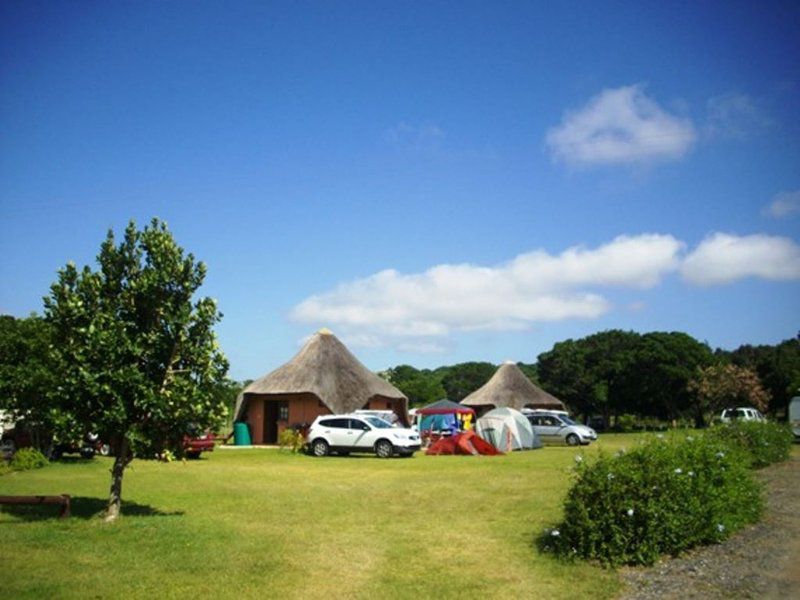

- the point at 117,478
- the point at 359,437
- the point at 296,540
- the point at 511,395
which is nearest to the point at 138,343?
the point at 117,478

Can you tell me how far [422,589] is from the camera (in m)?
7.32

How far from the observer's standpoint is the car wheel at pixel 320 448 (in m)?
25.5

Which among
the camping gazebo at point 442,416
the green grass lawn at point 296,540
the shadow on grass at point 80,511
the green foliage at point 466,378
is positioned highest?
the green foliage at point 466,378

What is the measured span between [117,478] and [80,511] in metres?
1.38

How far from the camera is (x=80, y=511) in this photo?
12.2 metres

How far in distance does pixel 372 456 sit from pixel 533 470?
27.0 feet

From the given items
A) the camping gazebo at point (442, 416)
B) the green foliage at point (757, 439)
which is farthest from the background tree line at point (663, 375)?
the green foliage at point (757, 439)

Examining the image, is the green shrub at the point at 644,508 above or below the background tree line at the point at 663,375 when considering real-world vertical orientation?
below

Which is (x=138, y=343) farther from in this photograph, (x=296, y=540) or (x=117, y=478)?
(x=296, y=540)

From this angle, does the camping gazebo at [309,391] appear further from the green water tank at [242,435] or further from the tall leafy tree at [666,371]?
the tall leafy tree at [666,371]

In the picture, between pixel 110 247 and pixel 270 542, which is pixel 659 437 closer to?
pixel 270 542

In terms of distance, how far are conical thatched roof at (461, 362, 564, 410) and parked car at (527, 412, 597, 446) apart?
13.0 meters

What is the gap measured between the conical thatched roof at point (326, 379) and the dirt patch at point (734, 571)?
25.6m

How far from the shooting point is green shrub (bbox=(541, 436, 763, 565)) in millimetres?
8047
